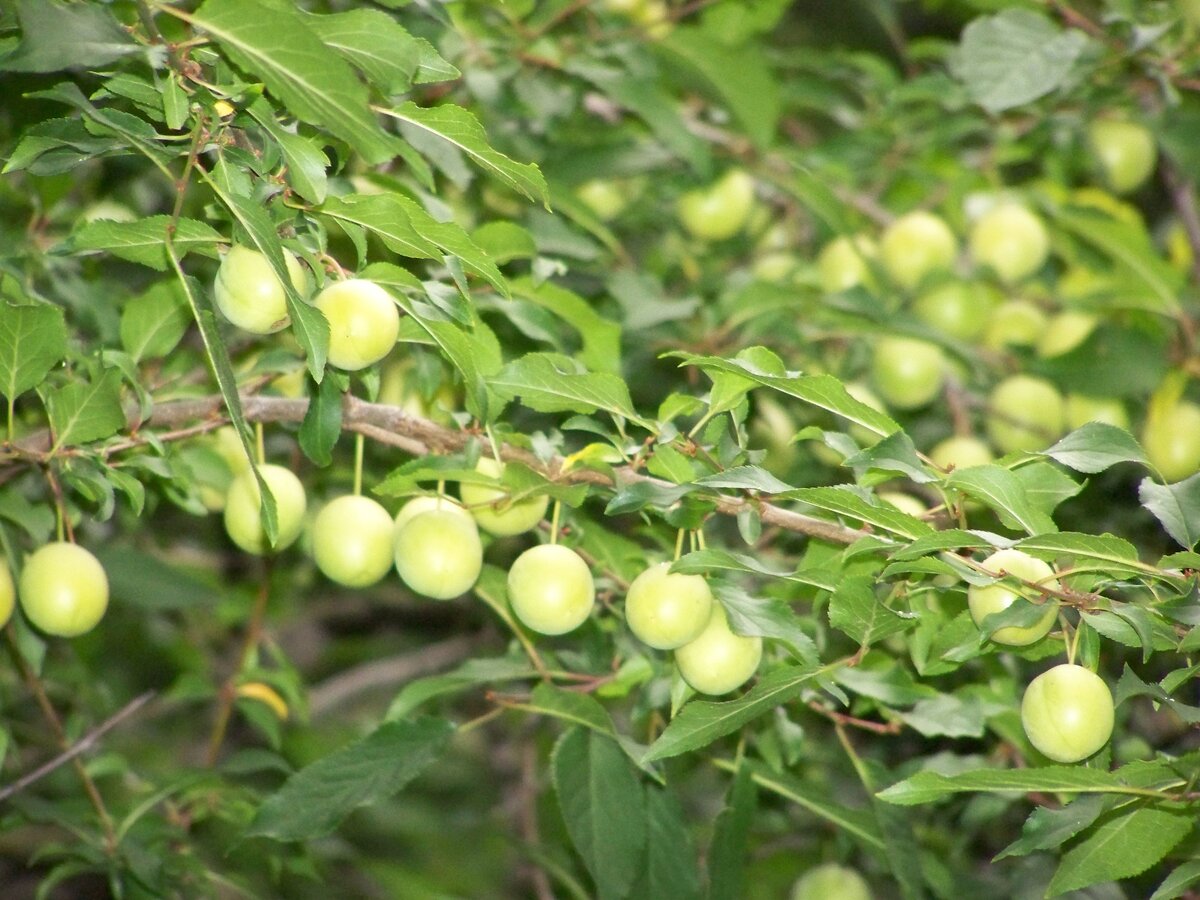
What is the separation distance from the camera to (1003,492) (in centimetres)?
79

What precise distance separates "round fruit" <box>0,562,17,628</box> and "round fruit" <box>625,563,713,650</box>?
55 centimetres

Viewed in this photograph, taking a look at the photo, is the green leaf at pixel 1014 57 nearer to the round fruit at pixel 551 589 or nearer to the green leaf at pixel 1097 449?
the green leaf at pixel 1097 449

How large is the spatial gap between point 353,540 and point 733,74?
85cm

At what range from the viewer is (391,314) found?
0.84 metres

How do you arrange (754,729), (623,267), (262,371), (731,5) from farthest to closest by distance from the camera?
(731,5), (623,267), (754,729), (262,371)

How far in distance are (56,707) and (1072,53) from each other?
5.32ft

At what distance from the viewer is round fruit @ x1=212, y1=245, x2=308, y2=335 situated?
821mm

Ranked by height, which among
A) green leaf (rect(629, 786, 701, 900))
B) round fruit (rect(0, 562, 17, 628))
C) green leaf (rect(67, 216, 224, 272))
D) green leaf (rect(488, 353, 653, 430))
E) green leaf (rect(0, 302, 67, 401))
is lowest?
green leaf (rect(629, 786, 701, 900))

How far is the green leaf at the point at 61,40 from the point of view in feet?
2.39

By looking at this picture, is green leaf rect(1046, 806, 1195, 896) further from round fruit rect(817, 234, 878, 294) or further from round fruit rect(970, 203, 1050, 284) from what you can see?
round fruit rect(970, 203, 1050, 284)

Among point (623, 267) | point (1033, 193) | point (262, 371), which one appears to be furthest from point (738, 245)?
point (262, 371)

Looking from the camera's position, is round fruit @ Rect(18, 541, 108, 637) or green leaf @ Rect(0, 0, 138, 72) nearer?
green leaf @ Rect(0, 0, 138, 72)

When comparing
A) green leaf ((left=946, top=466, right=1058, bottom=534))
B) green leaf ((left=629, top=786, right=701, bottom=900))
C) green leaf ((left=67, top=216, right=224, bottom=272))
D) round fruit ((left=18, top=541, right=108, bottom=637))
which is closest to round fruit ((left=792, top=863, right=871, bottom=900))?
green leaf ((left=629, top=786, right=701, bottom=900))

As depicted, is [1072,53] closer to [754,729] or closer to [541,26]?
[541,26]
